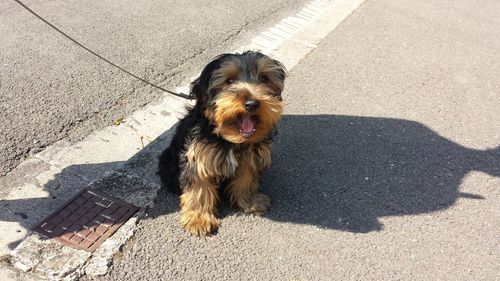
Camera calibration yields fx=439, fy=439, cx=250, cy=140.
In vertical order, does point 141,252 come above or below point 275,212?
above

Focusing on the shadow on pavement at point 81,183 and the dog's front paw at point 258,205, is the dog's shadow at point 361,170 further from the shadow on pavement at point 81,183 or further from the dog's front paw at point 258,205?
the shadow on pavement at point 81,183

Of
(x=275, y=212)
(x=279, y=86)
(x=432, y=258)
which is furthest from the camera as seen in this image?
(x=275, y=212)

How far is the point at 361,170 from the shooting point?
4.50m

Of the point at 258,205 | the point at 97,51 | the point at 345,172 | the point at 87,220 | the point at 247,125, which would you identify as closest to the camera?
the point at 247,125

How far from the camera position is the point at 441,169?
4617 mm

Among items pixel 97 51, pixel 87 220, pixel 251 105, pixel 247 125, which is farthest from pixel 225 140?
pixel 97 51

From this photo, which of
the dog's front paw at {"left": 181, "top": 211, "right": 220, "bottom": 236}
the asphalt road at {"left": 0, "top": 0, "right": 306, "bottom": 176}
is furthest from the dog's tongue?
the asphalt road at {"left": 0, "top": 0, "right": 306, "bottom": 176}

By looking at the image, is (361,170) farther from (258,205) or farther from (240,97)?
(240,97)

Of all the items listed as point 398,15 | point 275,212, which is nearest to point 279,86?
point 275,212

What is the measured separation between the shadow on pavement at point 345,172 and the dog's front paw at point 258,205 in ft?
0.28

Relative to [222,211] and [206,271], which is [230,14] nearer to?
[222,211]

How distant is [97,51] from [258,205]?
337cm

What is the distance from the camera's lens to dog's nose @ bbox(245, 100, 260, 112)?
297 cm

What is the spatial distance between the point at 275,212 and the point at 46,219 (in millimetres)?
1908
